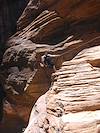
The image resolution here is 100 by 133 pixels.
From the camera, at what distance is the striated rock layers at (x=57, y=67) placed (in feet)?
14.2

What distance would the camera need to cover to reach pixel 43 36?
21.8 feet

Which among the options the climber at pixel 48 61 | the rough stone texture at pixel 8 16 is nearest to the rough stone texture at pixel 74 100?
the climber at pixel 48 61

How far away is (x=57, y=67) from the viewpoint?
5.59 metres

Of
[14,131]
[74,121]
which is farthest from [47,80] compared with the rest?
[74,121]

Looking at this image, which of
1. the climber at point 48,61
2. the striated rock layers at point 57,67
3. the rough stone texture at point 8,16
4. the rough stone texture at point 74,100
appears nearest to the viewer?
the rough stone texture at point 74,100

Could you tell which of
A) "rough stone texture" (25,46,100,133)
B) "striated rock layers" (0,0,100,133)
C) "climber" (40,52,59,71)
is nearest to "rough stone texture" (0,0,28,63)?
"striated rock layers" (0,0,100,133)

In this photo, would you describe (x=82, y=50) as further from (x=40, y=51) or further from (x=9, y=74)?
(x=9, y=74)

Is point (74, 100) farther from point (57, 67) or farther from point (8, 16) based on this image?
point (8, 16)

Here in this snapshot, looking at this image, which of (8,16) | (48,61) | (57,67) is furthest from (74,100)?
(8,16)

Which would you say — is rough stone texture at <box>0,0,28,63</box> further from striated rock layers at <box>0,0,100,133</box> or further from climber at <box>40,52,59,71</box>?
climber at <box>40,52,59,71</box>

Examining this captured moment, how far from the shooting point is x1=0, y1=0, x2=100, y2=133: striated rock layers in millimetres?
4316

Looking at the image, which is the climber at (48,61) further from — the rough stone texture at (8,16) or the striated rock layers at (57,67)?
the rough stone texture at (8,16)

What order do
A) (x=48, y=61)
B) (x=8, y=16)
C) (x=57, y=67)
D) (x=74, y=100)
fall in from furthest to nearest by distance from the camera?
(x=8, y=16)
(x=48, y=61)
(x=57, y=67)
(x=74, y=100)

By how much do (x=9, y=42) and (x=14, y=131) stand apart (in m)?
2.39
